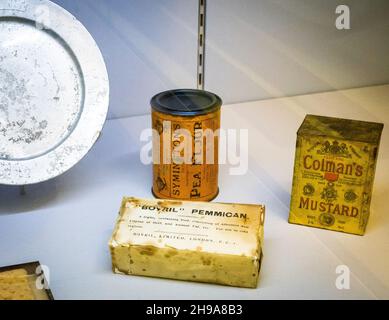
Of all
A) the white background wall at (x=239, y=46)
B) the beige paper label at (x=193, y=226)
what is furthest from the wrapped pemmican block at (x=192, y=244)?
the white background wall at (x=239, y=46)

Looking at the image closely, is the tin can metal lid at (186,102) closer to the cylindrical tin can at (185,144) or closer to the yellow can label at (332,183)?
the cylindrical tin can at (185,144)

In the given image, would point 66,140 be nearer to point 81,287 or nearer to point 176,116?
point 176,116

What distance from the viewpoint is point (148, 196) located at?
58.3 inches

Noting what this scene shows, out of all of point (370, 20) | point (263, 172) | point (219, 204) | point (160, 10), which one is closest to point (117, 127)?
point (160, 10)

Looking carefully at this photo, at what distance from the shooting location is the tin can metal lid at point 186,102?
1.34m

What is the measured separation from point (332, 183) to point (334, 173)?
0.03 m

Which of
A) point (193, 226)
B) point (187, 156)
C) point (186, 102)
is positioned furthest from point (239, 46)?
point (193, 226)

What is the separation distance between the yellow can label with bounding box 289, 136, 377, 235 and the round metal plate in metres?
0.51

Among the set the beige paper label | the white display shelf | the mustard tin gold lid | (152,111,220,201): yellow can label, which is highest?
the mustard tin gold lid

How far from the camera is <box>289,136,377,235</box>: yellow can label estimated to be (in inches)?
50.3

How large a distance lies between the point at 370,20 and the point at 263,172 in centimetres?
80

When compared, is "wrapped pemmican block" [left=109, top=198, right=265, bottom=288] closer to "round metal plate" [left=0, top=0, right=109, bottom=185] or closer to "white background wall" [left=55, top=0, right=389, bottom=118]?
"round metal plate" [left=0, top=0, right=109, bottom=185]

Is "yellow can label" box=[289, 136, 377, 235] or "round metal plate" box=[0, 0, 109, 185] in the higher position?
"round metal plate" box=[0, 0, 109, 185]

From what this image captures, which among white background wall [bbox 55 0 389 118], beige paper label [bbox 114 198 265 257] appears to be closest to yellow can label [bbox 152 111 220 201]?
beige paper label [bbox 114 198 265 257]
